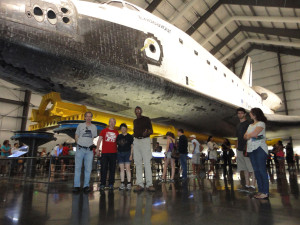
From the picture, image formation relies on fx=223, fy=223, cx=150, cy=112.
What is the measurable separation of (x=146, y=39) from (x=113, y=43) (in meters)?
0.79

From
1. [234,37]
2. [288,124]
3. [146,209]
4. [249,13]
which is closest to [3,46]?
[146,209]

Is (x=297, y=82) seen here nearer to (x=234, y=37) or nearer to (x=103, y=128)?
(x=234, y=37)

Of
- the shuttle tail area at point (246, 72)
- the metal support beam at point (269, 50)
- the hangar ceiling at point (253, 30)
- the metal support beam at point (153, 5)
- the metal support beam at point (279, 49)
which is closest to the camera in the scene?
the shuttle tail area at point (246, 72)

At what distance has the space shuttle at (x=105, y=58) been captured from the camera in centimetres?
287

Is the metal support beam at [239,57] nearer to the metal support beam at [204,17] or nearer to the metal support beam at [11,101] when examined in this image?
the metal support beam at [204,17]

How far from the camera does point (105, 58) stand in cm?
339

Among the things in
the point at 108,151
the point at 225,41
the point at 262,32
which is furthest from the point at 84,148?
the point at 225,41

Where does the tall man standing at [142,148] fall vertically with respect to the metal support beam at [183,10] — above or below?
below

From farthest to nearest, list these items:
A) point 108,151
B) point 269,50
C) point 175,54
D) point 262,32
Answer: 1. point 269,50
2. point 262,32
3. point 175,54
4. point 108,151

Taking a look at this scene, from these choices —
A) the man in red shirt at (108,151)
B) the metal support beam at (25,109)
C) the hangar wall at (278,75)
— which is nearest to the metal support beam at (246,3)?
the man in red shirt at (108,151)

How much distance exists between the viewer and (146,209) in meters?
2.18

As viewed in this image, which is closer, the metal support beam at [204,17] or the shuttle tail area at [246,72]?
the shuttle tail area at [246,72]

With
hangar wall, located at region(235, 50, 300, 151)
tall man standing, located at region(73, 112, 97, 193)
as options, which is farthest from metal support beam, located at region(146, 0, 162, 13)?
hangar wall, located at region(235, 50, 300, 151)

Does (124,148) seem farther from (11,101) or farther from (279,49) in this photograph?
(279,49)
